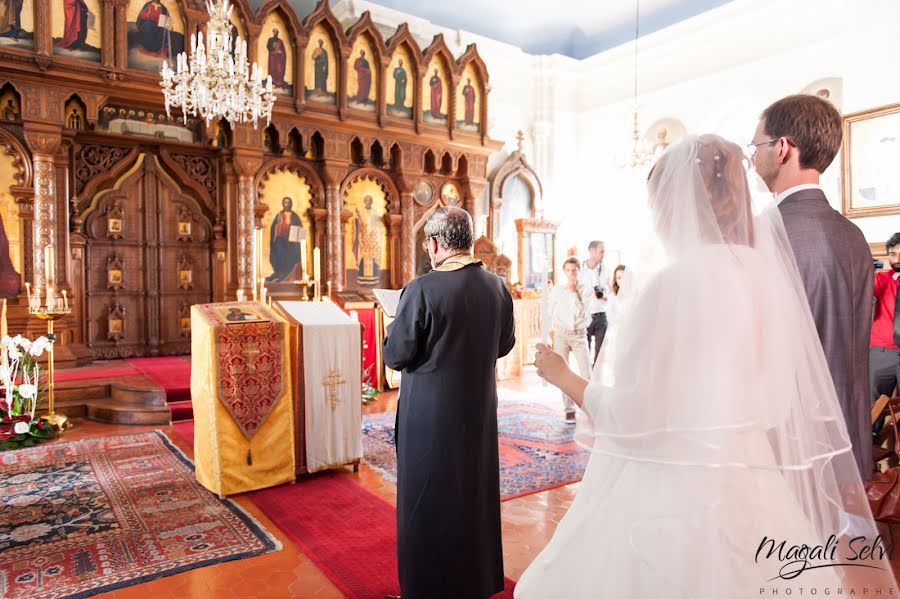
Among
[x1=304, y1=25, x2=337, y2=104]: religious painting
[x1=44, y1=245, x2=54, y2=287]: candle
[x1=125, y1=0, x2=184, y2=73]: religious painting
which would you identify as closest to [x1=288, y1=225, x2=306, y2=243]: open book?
[x1=304, y1=25, x2=337, y2=104]: religious painting

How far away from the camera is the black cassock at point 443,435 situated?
2.62 m

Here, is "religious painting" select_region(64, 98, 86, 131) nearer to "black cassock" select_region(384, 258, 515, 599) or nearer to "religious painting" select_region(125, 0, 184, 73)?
"religious painting" select_region(125, 0, 184, 73)

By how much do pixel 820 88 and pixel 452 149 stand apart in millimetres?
5870

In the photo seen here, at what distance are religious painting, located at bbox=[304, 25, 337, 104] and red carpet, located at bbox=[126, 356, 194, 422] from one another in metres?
4.43

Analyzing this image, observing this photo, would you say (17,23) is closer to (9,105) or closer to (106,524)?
(9,105)

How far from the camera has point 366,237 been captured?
10.4 m

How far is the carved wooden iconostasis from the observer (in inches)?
300

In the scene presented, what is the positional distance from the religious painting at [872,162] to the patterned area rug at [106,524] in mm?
6640

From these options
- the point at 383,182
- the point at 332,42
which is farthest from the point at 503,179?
the point at 332,42

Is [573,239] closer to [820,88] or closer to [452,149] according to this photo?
[452,149]

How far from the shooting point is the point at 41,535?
3.60 m

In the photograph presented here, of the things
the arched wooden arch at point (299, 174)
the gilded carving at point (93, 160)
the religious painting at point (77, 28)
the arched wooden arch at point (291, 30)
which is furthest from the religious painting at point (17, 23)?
the arched wooden arch at point (299, 174)

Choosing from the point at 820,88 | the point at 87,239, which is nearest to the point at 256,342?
the point at 87,239

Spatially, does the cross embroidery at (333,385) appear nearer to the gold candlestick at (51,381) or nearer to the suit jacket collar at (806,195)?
the gold candlestick at (51,381)
